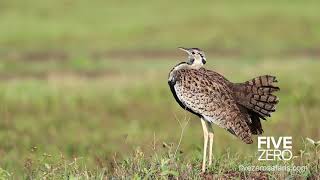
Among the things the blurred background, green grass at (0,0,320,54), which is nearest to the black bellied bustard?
the blurred background

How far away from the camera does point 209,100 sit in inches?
269

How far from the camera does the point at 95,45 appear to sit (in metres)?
A: 30.5

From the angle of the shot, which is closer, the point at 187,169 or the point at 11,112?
the point at 187,169

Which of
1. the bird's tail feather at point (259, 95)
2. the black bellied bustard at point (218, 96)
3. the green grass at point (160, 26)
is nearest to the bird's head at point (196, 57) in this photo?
the black bellied bustard at point (218, 96)

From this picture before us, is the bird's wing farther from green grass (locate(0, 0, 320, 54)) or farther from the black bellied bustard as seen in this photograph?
green grass (locate(0, 0, 320, 54))

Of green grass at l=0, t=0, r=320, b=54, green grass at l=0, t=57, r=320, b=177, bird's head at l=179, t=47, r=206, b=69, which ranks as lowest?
green grass at l=0, t=57, r=320, b=177

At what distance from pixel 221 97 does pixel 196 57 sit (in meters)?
0.39

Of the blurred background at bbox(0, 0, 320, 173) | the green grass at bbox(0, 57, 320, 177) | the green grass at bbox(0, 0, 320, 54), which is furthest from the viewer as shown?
the green grass at bbox(0, 0, 320, 54)

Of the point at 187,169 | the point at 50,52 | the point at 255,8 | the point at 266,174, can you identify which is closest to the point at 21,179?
the point at 187,169

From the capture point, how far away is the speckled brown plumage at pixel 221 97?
6.82 meters

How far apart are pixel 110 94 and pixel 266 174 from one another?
960cm

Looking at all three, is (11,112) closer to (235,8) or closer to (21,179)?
(21,179)

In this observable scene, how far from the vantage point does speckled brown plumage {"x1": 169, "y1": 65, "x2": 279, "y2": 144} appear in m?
6.82

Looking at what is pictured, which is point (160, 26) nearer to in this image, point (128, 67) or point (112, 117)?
point (128, 67)
